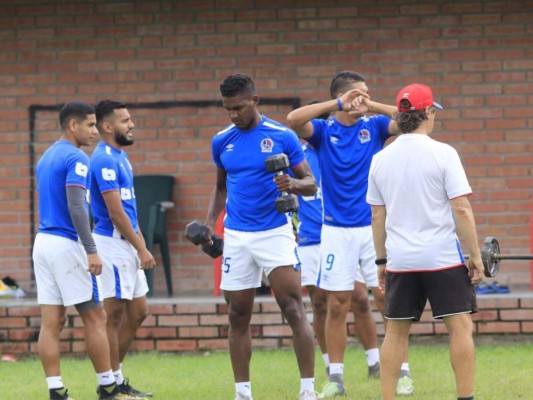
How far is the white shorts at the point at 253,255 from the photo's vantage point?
8133mm

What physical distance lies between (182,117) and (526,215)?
11.4 ft

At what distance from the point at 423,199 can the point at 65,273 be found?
2.65 m

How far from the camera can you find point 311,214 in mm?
9859

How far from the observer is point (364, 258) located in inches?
354

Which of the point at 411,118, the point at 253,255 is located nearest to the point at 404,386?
the point at 253,255

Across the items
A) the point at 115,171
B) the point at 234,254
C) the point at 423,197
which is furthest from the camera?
the point at 115,171

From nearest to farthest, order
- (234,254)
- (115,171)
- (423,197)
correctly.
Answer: (423,197) → (234,254) → (115,171)

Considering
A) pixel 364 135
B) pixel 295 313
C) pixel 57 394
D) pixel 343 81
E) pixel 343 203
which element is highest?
pixel 343 81

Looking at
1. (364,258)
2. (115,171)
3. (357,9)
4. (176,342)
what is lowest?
(176,342)

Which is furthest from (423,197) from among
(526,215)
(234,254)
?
(526,215)

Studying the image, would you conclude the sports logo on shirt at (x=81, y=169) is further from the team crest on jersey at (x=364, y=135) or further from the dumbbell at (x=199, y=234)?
the team crest on jersey at (x=364, y=135)

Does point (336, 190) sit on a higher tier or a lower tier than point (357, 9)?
lower

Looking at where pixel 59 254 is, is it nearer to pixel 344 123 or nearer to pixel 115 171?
pixel 115 171

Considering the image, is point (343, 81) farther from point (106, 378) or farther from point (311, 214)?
point (106, 378)
